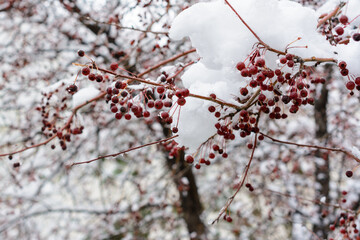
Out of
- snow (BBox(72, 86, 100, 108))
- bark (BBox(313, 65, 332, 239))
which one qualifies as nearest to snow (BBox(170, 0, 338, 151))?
snow (BBox(72, 86, 100, 108))

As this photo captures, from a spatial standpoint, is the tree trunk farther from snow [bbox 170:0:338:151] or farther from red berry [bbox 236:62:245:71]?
red berry [bbox 236:62:245:71]

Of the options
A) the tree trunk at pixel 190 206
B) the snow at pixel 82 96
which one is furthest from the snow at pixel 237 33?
the tree trunk at pixel 190 206

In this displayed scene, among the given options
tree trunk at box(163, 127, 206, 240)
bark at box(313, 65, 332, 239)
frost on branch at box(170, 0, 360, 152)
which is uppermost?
frost on branch at box(170, 0, 360, 152)

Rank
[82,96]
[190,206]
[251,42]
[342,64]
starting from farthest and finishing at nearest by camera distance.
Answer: [190,206] < [82,96] < [251,42] < [342,64]

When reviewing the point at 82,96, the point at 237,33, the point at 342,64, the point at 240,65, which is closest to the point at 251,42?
the point at 237,33

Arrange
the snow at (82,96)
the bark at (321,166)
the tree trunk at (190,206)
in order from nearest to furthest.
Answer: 1. the snow at (82,96)
2. the bark at (321,166)
3. the tree trunk at (190,206)

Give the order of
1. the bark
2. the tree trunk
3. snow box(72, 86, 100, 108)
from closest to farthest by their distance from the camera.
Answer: snow box(72, 86, 100, 108), the bark, the tree trunk

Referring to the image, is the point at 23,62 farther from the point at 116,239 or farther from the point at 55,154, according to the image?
the point at 116,239

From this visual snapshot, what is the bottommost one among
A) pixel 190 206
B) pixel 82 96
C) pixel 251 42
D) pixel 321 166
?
pixel 190 206

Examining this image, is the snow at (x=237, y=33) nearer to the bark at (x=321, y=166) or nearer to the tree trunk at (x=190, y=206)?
the bark at (x=321, y=166)

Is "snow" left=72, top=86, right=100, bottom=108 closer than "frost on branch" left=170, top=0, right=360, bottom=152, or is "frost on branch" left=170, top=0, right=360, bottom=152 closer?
"frost on branch" left=170, top=0, right=360, bottom=152

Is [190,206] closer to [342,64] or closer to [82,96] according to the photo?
[82,96]

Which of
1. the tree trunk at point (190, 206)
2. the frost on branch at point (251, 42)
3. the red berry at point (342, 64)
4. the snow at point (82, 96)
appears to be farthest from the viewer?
the tree trunk at point (190, 206)

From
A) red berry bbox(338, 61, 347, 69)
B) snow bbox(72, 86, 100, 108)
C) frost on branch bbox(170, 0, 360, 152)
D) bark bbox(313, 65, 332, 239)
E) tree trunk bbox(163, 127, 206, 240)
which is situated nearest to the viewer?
red berry bbox(338, 61, 347, 69)
